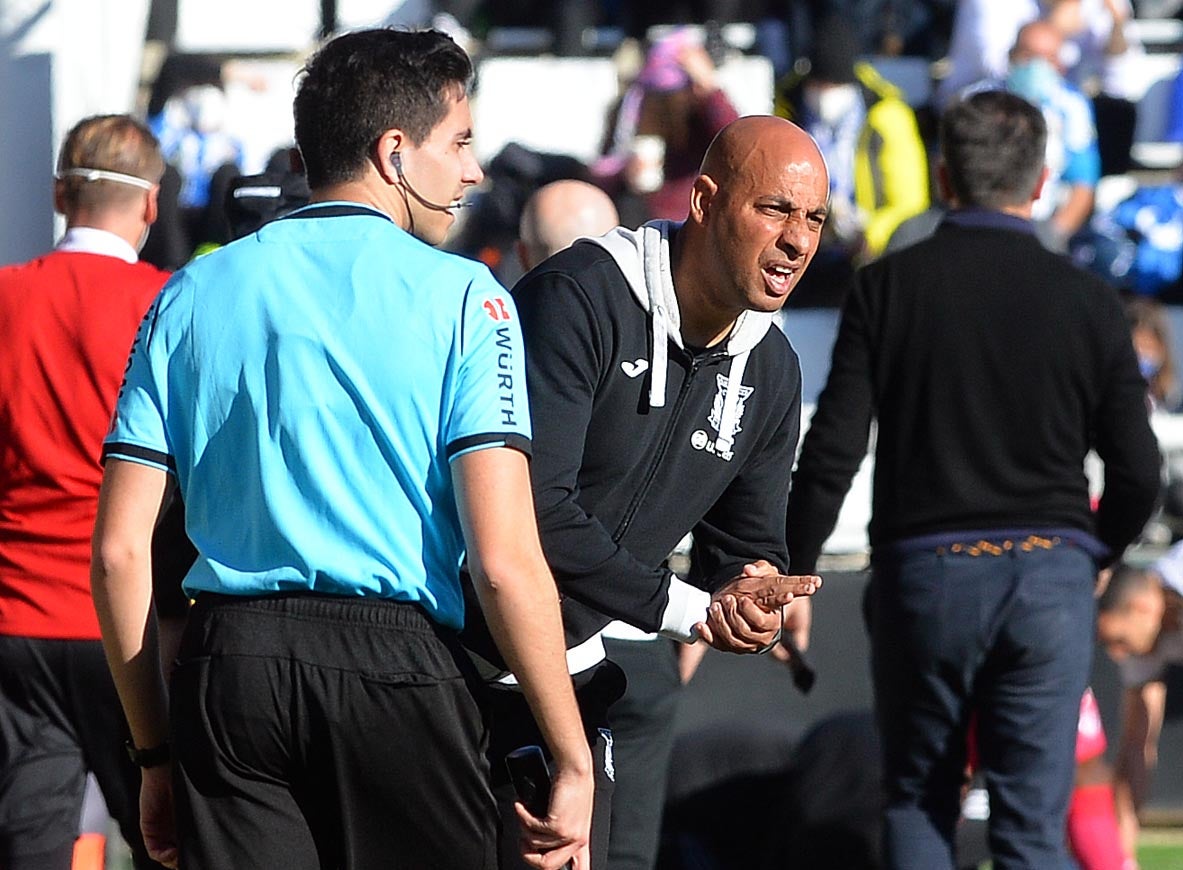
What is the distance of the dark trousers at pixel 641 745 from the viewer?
392 centimetres

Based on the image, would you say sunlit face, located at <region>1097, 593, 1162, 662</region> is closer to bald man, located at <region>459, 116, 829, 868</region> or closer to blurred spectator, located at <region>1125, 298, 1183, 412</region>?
blurred spectator, located at <region>1125, 298, 1183, 412</region>

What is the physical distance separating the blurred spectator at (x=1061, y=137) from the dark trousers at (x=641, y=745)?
503 centimetres

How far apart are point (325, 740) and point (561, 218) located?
→ 229cm

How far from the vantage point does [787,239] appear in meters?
2.97

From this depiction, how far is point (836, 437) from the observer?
4.38m

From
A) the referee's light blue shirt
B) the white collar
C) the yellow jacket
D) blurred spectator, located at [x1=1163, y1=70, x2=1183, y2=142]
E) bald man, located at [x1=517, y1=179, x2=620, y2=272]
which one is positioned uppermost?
the referee's light blue shirt

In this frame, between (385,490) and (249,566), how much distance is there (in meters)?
0.21

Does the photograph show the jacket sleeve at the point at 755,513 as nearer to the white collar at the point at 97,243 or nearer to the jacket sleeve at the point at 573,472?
the jacket sleeve at the point at 573,472

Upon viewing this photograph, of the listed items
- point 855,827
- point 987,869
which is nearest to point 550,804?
point 855,827

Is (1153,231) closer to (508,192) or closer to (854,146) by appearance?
(854,146)

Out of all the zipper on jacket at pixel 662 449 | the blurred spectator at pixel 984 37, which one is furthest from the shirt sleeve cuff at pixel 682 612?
the blurred spectator at pixel 984 37

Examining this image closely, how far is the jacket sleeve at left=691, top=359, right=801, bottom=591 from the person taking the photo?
10.5 feet

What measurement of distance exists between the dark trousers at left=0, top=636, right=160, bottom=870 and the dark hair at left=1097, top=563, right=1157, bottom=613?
10.1ft

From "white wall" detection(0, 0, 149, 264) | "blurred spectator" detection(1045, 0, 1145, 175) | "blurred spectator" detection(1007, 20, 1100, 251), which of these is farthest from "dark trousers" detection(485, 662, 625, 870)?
"blurred spectator" detection(1045, 0, 1145, 175)
